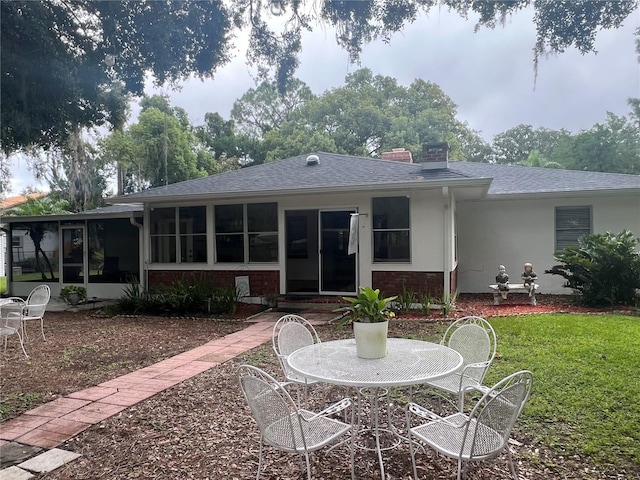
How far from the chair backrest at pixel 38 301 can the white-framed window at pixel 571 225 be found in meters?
11.2

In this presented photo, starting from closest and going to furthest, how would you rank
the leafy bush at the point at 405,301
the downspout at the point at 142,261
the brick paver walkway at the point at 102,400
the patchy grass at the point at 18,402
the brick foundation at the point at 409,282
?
the brick paver walkway at the point at 102,400
the patchy grass at the point at 18,402
the leafy bush at the point at 405,301
the brick foundation at the point at 409,282
the downspout at the point at 142,261

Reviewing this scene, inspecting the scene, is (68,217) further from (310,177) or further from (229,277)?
(310,177)

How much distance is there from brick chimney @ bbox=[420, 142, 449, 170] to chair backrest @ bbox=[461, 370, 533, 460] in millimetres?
7180

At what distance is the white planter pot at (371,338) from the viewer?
3.02m

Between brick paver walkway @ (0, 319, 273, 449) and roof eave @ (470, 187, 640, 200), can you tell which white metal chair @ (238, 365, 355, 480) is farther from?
roof eave @ (470, 187, 640, 200)

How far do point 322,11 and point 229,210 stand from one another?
572 cm

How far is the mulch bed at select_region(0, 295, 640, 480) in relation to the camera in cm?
283

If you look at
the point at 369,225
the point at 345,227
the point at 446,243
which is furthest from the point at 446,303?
the point at 345,227

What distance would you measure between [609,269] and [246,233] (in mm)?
7713

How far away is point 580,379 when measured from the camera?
4.40 meters

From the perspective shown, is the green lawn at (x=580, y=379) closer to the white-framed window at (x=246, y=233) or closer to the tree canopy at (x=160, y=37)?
the tree canopy at (x=160, y=37)

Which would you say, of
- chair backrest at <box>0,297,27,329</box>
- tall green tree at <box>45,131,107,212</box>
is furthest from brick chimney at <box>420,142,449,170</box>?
chair backrest at <box>0,297,27,329</box>

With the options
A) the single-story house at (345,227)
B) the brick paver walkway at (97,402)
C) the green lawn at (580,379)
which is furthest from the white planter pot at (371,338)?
the single-story house at (345,227)

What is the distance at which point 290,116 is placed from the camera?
34719mm
